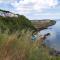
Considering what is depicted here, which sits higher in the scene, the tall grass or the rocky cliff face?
the rocky cliff face

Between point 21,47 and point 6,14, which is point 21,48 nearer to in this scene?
point 21,47

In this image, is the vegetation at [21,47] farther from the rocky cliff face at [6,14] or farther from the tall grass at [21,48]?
the rocky cliff face at [6,14]

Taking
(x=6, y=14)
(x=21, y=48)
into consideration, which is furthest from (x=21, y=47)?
(x=6, y=14)

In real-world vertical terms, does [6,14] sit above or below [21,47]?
above

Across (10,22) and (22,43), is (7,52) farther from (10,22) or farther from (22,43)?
(10,22)

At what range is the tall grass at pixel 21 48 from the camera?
7647mm

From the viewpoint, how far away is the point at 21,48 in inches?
322

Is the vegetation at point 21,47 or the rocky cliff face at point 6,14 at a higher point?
the rocky cliff face at point 6,14

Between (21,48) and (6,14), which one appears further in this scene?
(6,14)

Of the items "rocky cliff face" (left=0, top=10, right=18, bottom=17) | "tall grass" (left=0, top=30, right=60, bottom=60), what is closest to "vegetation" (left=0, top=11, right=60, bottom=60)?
"tall grass" (left=0, top=30, right=60, bottom=60)

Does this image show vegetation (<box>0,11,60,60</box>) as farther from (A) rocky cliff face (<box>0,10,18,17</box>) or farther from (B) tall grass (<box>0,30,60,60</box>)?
(A) rocky cliff face (<box>0,10,18,17</box>)

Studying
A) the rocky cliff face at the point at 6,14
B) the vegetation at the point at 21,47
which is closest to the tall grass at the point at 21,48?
the vegetation at the point at 21,47

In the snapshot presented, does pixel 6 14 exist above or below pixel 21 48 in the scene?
above

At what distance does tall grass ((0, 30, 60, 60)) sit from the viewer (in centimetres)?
765
